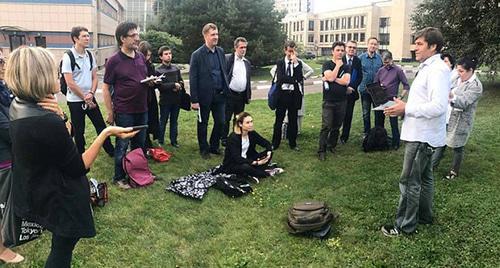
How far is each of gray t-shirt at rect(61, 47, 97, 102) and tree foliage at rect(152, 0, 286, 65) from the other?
54.6ft

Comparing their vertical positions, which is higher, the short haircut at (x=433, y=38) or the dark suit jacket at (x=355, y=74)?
the short haircut at (x=433, y=38)

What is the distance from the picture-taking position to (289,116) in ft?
24.2

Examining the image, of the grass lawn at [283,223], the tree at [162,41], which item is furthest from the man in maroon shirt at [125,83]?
the tree at [162,41]

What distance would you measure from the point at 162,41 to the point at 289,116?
2157 centimetres

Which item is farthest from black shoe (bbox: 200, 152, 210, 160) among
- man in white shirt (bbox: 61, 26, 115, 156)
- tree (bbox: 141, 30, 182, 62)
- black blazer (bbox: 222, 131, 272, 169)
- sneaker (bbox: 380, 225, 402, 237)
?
tree (bbox: 141, 30, 182, 62)

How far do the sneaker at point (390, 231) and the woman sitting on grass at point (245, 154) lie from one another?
206 centimetres

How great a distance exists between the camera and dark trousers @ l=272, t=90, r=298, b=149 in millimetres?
7121

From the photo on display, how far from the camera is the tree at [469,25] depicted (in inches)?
538

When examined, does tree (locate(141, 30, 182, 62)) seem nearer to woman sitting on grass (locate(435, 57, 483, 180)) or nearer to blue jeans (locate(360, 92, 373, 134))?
blue jeans (locate(360, 92, 373, 134))

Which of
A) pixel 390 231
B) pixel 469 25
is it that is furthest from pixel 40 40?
pixel 390 231

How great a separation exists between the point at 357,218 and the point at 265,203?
44.0 inches

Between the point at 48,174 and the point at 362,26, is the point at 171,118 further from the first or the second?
the point at 362,26

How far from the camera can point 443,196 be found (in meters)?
5.14

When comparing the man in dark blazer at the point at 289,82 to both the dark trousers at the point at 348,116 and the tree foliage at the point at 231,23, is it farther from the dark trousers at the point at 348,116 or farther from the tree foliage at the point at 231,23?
the tree foliage at the point at 231,23
